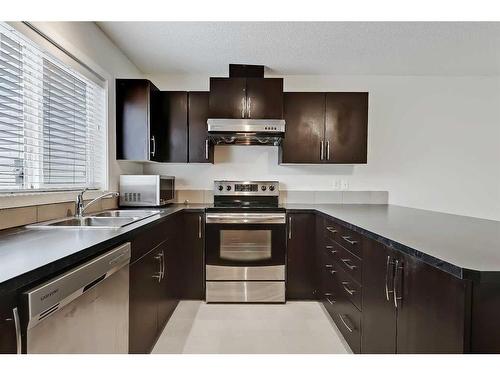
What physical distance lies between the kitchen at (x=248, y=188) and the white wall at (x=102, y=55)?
20 millimetres

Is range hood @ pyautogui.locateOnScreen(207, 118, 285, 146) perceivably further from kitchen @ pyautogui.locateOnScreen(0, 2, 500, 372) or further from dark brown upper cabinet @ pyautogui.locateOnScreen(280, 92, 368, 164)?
dark brown upper cabinet @ pyautogui.locateOnScreen(280, 92, 368, 164)

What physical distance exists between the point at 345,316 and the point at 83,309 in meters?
1.66

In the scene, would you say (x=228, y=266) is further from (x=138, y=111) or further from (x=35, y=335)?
(x=35, y=335)

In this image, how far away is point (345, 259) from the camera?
215 cm

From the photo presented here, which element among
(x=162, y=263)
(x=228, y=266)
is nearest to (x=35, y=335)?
(x=162, y=263)

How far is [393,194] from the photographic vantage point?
3.66 m

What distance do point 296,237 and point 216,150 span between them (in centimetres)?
136

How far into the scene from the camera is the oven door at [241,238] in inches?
117

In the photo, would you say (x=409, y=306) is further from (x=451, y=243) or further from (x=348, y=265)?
(x=348, y=265)

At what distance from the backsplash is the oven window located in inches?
28.9

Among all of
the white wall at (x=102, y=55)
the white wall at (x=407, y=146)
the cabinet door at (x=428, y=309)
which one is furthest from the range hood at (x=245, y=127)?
the cabinet door at (x=428, y=309)

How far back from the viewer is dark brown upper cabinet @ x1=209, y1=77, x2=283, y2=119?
10.4ft

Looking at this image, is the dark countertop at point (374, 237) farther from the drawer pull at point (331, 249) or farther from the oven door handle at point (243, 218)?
the oven door handle at point (243, 218)
